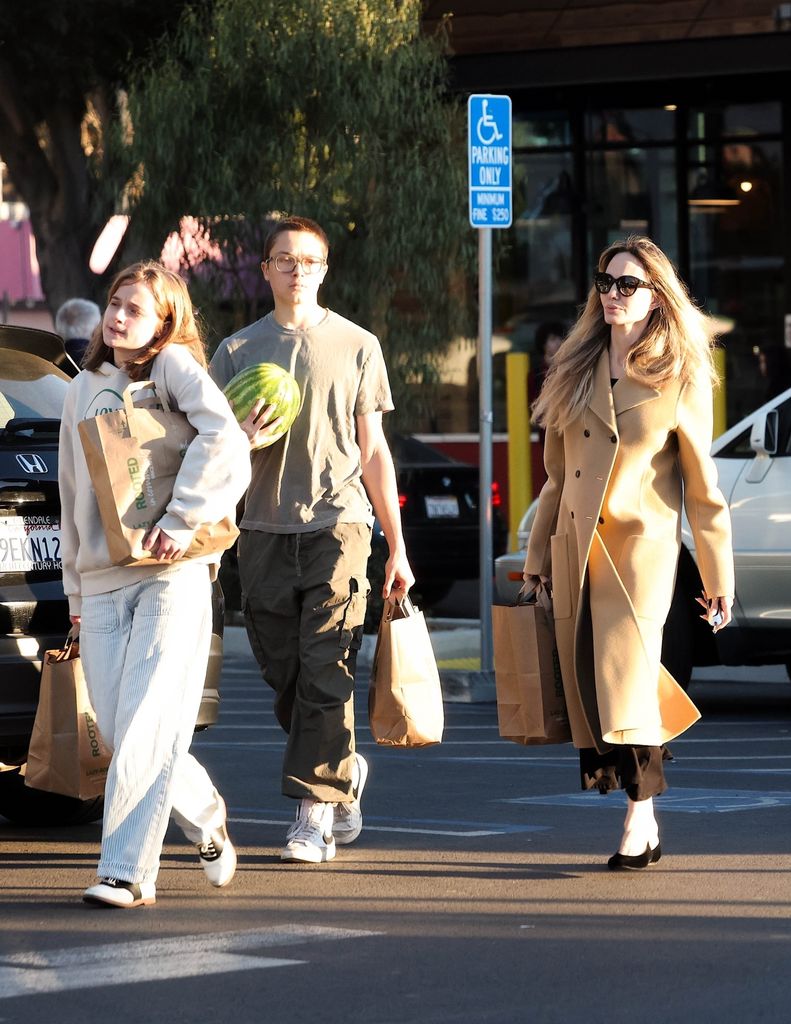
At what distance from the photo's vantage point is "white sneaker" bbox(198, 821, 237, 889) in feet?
20.3

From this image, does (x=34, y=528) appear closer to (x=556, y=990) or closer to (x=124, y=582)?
(x=124, y=582)

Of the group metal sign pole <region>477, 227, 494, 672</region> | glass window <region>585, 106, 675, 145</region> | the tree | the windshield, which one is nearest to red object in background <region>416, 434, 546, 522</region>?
glass window <region>585, 106, 675, 145</region>

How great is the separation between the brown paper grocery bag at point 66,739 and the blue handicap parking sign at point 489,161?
232 inches

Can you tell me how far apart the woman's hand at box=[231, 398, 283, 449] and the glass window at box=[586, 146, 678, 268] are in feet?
51.9

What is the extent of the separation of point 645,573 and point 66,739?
5.88ft

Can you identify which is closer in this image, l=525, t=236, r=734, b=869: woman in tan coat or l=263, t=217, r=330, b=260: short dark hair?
l=525, t=236, r=734, b=869: woman in tan coat

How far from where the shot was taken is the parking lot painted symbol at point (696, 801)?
778 centimetres

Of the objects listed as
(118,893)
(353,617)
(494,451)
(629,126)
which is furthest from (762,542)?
(629,126)

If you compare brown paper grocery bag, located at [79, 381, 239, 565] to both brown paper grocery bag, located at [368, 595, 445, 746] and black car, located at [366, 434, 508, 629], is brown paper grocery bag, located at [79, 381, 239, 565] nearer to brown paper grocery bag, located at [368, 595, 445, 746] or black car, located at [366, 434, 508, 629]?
brown paper grocery bag, located at [368, 595, 445, 746]

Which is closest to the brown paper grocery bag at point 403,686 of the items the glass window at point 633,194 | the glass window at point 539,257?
the glass window at point 539,257

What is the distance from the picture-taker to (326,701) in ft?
22.0

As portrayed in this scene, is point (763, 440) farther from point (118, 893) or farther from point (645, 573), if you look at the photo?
point (118, 893)

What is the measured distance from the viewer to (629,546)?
6512 mm

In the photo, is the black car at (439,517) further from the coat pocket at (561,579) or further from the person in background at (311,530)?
the coat pocket at (561,579)
